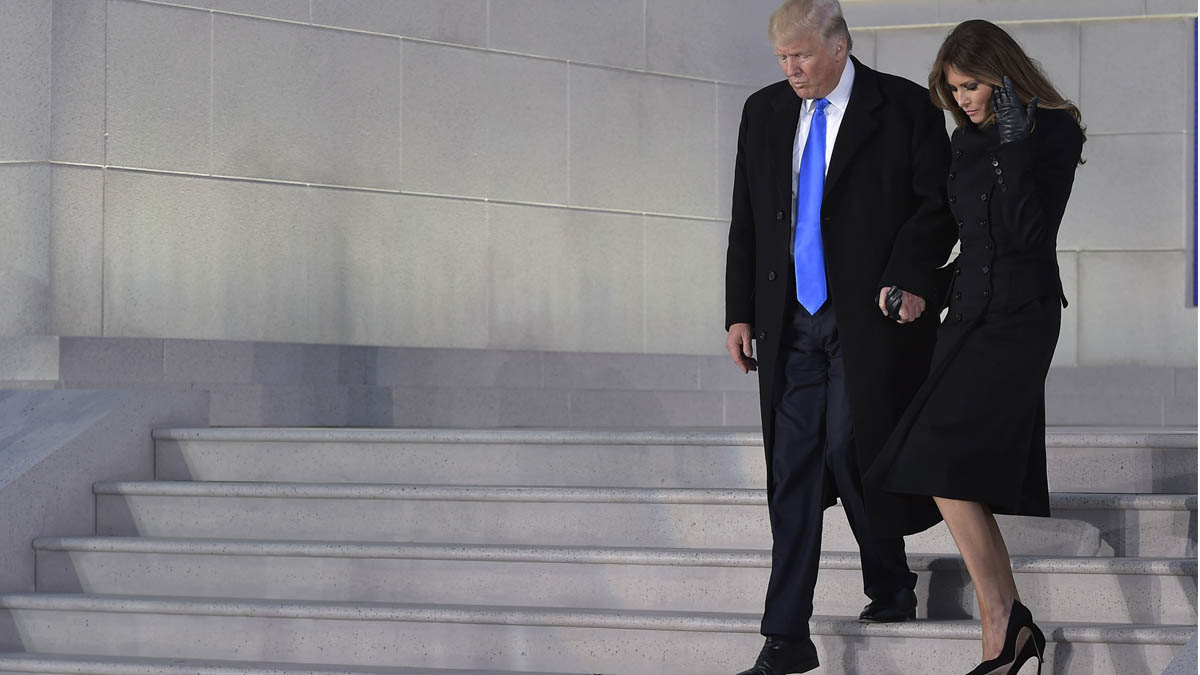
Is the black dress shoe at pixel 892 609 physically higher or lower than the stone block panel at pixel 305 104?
lower

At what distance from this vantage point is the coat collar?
4605mm

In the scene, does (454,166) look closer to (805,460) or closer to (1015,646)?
(805,460)

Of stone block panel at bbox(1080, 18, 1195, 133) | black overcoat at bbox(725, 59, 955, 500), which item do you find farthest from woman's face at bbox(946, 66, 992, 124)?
stone block panel at bbox(1080, 18, 1195, 133)

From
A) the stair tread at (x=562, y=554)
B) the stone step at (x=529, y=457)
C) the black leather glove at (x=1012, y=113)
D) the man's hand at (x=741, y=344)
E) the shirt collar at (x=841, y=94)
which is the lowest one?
the stair tread at (x=562, y=554)

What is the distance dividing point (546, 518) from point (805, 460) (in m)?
1.53

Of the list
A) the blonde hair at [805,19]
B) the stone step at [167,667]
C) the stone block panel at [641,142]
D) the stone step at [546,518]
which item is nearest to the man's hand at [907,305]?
the blonde hair at [805,19]

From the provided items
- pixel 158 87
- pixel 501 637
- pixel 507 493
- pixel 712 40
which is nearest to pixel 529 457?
pixel 507 493

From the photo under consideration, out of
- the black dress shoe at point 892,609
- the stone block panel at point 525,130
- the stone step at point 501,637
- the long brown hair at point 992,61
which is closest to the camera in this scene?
the long brown hair at point 992,61

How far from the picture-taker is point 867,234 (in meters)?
4.57

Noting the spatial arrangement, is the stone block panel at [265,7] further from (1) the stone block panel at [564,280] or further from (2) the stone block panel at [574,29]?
(1) the stone block panel at [564,280]

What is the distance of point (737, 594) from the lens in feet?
17.6

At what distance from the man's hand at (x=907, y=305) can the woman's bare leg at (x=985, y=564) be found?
0.49 m

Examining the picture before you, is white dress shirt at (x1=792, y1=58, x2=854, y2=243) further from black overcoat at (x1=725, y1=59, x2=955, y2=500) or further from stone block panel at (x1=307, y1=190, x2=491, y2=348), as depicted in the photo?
stone block panel at (x1=307, y1=190, x2=491, y2=348)

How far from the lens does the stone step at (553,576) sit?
16.5ft
